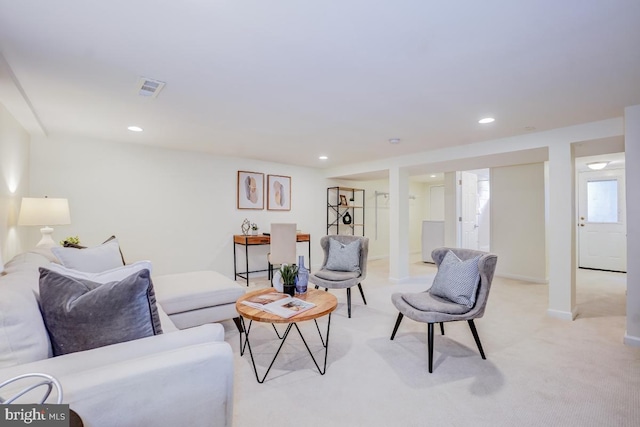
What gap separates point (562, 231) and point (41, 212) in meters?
5.26

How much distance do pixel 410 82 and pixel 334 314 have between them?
2443mm

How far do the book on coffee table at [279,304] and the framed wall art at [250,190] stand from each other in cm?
297

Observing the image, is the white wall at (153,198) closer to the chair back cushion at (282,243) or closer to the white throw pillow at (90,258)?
the white throw pillow at (90,258)

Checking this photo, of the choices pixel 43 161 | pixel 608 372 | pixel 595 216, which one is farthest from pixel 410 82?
pixel 595 216

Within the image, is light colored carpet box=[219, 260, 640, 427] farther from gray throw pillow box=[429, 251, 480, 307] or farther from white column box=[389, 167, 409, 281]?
white column box=[389, 167, 409, 281]

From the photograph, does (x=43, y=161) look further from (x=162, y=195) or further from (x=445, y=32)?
(x=445, y=32)

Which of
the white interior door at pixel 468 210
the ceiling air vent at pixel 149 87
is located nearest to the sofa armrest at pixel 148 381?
the ceiling air vent at pixel 149 87

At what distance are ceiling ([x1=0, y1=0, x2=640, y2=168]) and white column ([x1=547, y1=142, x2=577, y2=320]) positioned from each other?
408mm

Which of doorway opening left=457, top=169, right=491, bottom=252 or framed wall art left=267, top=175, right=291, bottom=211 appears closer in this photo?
framed wall art left=267, top=175, right=291, bottom=211

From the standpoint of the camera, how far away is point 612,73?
81.1 inches

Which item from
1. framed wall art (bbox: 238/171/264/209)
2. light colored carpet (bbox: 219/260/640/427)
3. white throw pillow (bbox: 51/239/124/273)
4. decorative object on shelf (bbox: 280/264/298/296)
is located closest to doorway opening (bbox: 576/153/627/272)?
light colored carpet (bbox: 219/260/640/427)

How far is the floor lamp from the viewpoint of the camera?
111 inches

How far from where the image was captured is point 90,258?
236cm

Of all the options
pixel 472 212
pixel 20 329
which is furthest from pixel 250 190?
pixel 472 212
